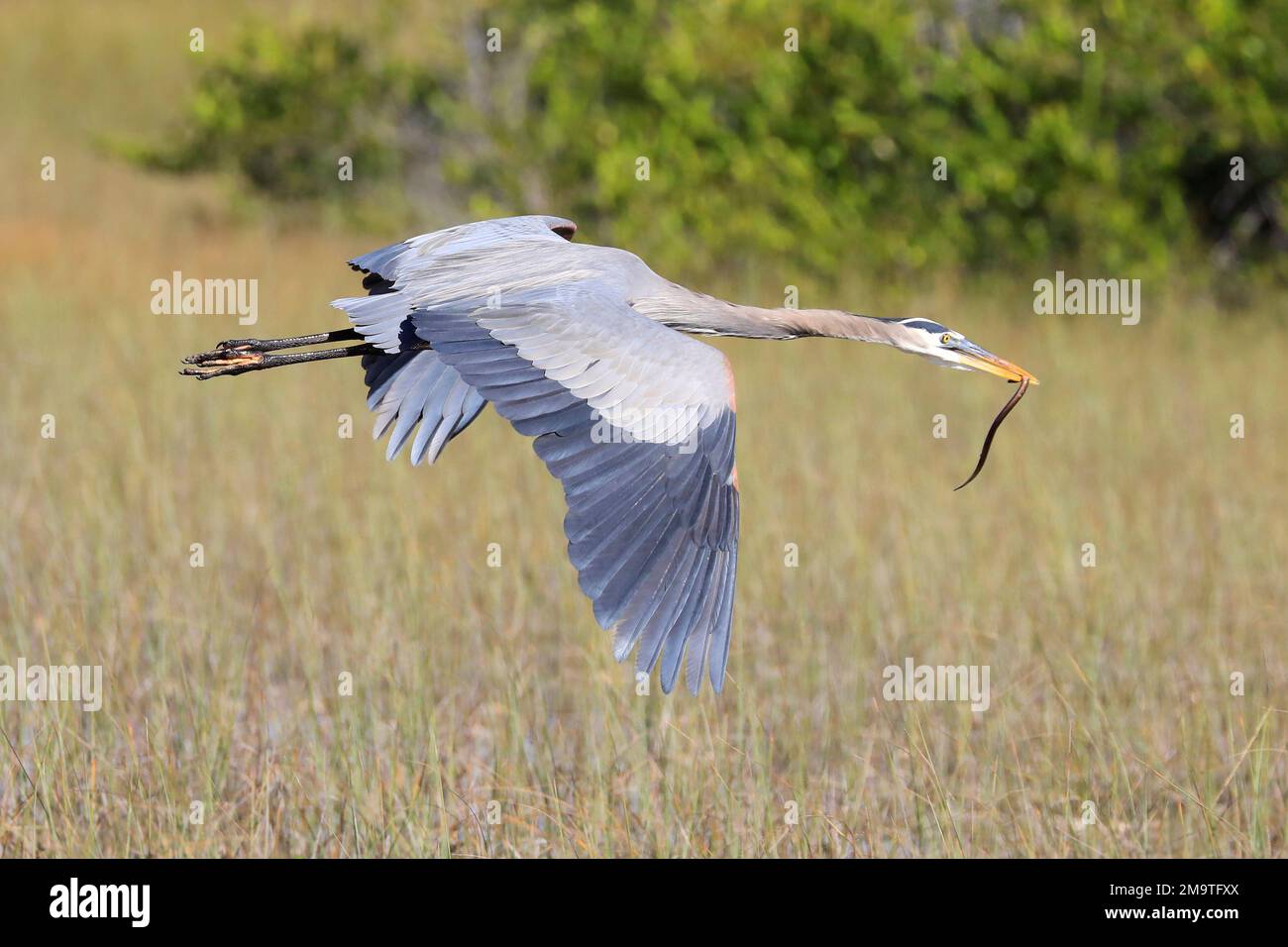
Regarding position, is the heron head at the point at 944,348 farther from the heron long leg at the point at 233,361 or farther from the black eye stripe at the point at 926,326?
the heron long leg at the point at 233,361

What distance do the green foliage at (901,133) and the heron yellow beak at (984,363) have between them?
23.1 ft

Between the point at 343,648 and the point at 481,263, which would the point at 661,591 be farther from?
the point at 343,648

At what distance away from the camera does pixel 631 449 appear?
3814 mm

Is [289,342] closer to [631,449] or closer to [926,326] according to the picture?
[631,449]

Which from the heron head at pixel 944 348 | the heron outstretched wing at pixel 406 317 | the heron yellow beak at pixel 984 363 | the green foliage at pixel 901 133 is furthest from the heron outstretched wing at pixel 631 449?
the green foliage at pixel 901 133

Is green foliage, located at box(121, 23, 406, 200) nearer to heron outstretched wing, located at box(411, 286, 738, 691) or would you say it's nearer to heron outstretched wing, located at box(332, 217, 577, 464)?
heron outstretched wing, located at box(332, 217, 577, 464)

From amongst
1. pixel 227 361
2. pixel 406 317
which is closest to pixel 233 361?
pixel 227 361

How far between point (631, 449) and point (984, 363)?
3.80 feet

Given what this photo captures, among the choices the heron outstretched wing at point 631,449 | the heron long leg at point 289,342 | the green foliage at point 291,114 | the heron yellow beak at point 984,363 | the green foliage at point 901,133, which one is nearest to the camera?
the heron outstretched wing at point 631,449

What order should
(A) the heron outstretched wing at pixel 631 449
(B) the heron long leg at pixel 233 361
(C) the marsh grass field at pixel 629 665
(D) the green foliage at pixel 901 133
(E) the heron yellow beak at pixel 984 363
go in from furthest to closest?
1. (D) the green foliage at pixel 901 133
2. (B) the heron long leg at pixel 233 361
3. (E) the heron yellow beak at pixel 984 363
4. (C) the marsh grass field at pixel 629 665
5. (A) the heron outstretched wing at pixel 631 449

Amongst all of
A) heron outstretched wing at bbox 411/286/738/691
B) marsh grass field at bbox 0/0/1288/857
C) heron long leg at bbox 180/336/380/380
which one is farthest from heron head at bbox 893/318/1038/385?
heron long leg at bbox 180/336/380/380

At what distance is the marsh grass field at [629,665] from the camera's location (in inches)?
161

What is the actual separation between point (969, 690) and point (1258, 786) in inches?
44.8

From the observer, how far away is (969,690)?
503 centimetres
